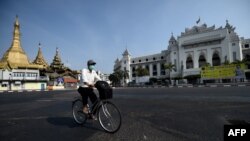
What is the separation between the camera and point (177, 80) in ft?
232

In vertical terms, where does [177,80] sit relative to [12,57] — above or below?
below

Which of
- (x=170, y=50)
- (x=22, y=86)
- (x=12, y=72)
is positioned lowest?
(x=22, y=86)

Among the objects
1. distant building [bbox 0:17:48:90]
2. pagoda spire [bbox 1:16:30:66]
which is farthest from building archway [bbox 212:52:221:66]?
pagoda spire [bbox 1:16:30:66]

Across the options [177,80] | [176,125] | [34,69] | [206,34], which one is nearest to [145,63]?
[177,80]

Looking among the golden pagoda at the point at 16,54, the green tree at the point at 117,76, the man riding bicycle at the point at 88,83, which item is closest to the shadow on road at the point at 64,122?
the man riding bicycle at the point at 88,83

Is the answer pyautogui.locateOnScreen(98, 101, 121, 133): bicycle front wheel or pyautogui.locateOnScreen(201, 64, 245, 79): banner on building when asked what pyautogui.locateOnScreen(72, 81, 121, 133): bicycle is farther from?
pyautogui.locateOnScreen(201, 64, 245, 79): banner on building

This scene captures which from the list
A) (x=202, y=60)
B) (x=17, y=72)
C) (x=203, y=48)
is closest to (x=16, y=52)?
(x=17, y=72)

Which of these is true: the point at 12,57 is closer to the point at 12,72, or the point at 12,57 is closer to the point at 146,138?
the point at 12,72

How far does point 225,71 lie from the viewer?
34750mm

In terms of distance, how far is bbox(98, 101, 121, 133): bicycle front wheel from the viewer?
3671 millimetres

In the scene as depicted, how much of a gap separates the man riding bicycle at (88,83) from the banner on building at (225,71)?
36.5 m

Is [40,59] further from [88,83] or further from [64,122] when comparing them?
[88,83]

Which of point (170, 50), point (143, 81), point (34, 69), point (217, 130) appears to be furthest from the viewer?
point (170, 50)

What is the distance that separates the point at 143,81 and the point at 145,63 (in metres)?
28.5
